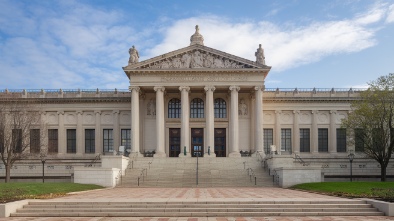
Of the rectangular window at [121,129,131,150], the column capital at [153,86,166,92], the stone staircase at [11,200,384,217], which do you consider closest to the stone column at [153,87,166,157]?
the column capital at [153,86,166,92]

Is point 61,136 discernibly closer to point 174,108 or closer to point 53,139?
point 53,139

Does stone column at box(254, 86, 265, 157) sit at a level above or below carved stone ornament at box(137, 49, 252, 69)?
below

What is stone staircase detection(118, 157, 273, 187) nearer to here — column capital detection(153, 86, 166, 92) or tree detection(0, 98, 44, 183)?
column capital detection(153, 86, 166, 92)

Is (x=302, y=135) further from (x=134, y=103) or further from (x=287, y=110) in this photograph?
(x=134, y=103)

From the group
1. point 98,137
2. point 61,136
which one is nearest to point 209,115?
point 98,137

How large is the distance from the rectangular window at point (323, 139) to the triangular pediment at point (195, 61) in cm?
1633

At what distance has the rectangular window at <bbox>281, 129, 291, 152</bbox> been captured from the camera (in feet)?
201

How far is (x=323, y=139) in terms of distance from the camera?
61.8 metres

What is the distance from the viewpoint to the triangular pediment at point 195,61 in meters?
53.1

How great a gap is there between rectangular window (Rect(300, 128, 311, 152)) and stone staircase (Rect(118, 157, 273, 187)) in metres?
14.5

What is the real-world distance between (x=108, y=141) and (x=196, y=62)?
60.1 feet

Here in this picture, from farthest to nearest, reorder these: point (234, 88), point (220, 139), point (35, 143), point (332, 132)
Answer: point (332, 132) < point (220, 139) < point (35, 143) < point (234, 88)

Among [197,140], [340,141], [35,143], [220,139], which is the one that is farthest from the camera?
[340,141]

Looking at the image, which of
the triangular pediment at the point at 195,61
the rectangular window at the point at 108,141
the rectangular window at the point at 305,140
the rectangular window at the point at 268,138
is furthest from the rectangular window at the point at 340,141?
the rectangular window at the point at 108,141
